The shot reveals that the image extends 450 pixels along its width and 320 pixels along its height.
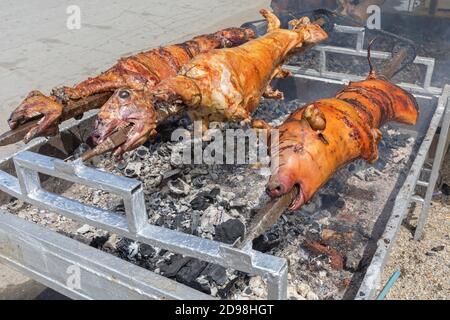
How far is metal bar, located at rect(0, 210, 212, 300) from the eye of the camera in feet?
5.90

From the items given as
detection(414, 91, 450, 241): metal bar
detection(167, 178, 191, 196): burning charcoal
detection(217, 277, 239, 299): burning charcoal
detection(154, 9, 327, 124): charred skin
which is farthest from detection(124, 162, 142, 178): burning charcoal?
detection(414, 91, 450, 241): metal bar

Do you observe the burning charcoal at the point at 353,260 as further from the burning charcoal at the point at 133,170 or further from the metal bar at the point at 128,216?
the burning charcoal at the point at 133,170

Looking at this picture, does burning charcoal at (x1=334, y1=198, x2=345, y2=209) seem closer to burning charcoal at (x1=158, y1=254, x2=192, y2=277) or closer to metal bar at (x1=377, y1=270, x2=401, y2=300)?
metal bar at (x1=377, y1=270, x2=401, y2=300)

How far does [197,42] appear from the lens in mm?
4273

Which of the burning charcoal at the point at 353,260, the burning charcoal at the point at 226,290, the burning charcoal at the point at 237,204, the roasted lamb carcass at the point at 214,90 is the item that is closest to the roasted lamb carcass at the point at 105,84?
the roasted lamb carcass at the point at 214,90

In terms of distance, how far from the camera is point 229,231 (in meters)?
3.12

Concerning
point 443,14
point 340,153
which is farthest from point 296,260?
point 443,14

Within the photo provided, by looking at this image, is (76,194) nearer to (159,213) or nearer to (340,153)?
(159,213)

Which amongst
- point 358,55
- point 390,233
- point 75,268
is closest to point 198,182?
point 390,233

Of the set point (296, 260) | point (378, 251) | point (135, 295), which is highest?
point (135, 295)

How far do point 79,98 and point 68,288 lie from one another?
1.48 meters

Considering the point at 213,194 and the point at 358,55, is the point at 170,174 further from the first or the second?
the point at 358,55

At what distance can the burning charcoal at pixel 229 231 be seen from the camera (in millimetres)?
3111

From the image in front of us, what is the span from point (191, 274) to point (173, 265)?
15 centimetres
